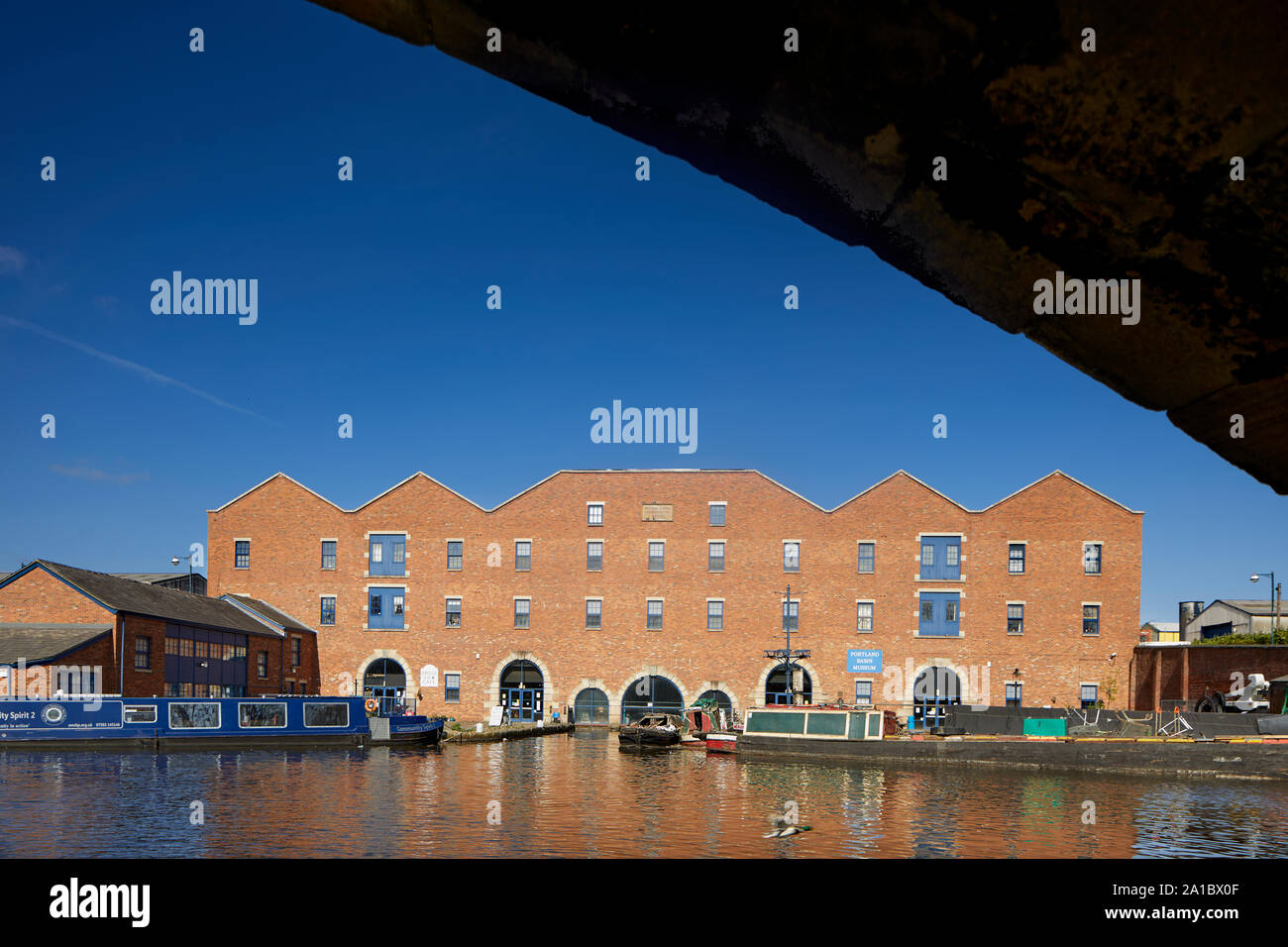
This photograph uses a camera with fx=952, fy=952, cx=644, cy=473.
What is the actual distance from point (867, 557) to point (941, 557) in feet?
11.7

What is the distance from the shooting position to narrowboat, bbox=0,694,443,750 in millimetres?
33812

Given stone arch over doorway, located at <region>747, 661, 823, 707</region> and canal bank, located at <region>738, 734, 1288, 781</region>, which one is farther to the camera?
stone arch over doorway, located at <region>747, 661, 823, 707</region>

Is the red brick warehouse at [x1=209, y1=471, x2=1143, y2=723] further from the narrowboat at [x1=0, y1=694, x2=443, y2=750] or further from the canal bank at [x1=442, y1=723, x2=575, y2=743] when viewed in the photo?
the narrowboat at [x1=0, y1=694, x2=443, y2=750]

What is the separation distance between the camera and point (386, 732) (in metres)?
37.3

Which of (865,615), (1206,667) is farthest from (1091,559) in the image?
(865,615)

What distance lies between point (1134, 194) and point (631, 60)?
117 centimetres

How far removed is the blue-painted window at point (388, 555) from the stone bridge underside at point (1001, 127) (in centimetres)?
4823

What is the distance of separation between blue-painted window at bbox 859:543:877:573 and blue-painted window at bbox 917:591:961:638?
2.74 meters

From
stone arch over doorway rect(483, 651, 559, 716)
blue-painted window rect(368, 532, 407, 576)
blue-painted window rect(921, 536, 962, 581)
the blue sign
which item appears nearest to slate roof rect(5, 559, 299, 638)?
blue-painted window rect(368, 532, 407, 576)

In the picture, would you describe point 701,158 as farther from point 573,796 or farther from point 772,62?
point 573,796

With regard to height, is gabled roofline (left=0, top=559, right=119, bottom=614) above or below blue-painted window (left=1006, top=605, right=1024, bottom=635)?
above

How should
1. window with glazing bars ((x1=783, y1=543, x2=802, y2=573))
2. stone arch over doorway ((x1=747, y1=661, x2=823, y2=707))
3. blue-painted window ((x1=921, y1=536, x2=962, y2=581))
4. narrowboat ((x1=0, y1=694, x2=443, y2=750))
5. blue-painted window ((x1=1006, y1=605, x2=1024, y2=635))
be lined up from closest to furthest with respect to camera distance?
1. narrowboat ((x1=0, y1=694, x2=443, y2=750))
2. blue-painted window ((x1=1006, y1=605, x2=1024, y2=635))
3. stone arch over doorway ((x1=747, y1=661, x2=823, y2=707))
4. blue-painted window ((x1=921, y1=536, x2=962, y2=581))
5. window with glazing bars ((x1=783, y1=543, x2=802, y2=573))

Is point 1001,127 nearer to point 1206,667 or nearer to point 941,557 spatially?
point 941,557
